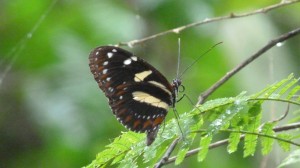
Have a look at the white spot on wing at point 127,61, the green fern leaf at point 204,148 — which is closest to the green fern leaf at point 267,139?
the green fern leaf at point 204,148

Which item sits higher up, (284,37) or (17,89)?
(17,89)

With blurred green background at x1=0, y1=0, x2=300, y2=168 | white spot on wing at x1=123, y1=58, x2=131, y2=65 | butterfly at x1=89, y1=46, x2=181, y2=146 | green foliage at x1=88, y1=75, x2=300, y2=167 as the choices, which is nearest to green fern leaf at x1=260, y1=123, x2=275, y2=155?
green foliage at x1=88, y1=75, x2=300, y2=167

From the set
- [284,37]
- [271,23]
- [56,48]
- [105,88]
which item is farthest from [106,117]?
[284,37]

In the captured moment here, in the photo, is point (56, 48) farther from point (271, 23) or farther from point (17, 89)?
point (271, 23)

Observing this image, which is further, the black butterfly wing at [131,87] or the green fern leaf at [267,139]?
the black butterfly wing at [131,87]

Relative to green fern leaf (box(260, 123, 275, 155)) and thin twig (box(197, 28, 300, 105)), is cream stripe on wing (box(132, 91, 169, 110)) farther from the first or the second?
green fern leaf (box(260, 123, 275, 155))

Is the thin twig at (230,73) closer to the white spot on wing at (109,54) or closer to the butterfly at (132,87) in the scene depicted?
the butterfly at (132,87)

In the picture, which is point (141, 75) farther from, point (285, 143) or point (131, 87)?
point (285, 143)
